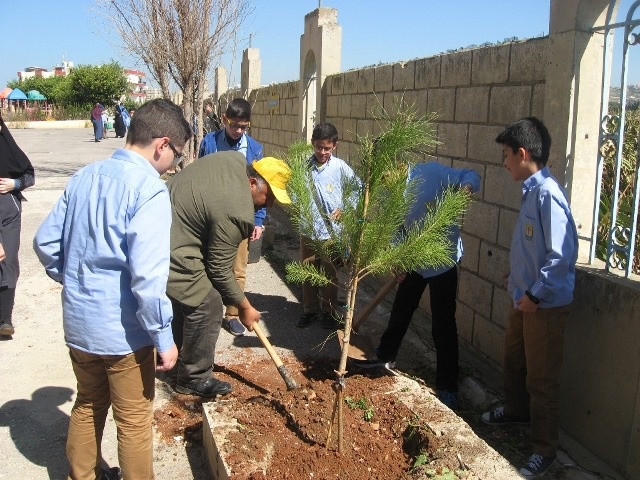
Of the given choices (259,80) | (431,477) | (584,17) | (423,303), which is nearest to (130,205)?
(431,477)

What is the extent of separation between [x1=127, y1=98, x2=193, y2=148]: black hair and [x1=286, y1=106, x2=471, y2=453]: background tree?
0.78 meters

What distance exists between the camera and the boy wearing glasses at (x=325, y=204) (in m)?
3.12

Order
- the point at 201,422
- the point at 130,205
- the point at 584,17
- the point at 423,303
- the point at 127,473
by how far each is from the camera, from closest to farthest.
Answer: the point at 130,205, the point at 127,473, the point at 584,17, the point at 201,422, the point at 423,303

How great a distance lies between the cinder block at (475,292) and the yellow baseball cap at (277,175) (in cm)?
174

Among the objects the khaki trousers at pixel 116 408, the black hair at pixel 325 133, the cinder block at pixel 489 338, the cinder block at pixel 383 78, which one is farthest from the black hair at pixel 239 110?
the khaki trousers at pixel 116 408

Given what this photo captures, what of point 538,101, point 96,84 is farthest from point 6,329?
point 96,84

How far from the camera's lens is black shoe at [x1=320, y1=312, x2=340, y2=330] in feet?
16.7

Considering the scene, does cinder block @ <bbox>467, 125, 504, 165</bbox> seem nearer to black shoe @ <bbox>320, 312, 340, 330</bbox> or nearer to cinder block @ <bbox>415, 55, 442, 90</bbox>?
cinder block @ <bbox>415, 55, 442, 90</bbox>

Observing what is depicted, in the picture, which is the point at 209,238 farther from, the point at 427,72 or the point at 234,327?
the point at 427,72

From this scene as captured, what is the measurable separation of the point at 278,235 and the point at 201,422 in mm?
5232

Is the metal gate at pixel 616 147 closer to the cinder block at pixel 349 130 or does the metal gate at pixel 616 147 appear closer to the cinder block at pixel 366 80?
the cinder block at pixel 366 80

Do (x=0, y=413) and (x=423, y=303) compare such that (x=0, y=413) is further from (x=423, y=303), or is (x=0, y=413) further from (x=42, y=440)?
(x=423, y=303)

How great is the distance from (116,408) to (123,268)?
0.62 m

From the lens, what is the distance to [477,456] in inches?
106
